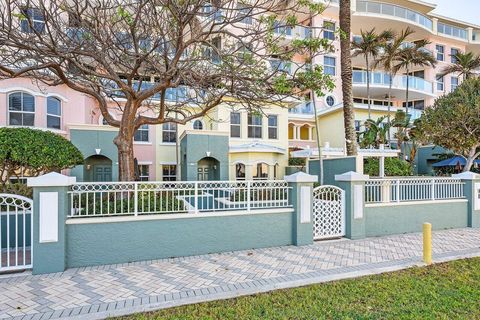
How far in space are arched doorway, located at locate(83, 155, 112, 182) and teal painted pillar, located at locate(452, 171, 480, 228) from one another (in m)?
16.9

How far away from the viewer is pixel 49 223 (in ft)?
19.0

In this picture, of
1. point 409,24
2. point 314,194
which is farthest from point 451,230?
point 409,24

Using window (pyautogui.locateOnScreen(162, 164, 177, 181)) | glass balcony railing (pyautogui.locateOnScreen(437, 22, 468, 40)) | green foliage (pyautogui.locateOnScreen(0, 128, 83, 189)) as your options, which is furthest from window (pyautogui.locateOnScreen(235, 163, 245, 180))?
glass balcony railing (pyautogui.locateOnScreen(437, 22, 468, 40))

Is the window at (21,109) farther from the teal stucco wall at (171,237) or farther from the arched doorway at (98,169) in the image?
the teal stucco wall at (171,237)

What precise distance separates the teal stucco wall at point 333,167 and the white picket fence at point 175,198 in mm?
5251

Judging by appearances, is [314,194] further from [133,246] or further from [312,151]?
[312,151]

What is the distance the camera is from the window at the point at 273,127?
64.9 ft

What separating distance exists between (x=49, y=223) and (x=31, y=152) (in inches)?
111

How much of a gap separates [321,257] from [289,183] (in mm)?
2093

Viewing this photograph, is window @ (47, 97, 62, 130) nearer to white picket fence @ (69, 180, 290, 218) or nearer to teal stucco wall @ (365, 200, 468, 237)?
white picket fence @ (69, 180, 290, 218)

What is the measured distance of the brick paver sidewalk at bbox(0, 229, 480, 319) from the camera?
4543mm

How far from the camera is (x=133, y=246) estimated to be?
657cm

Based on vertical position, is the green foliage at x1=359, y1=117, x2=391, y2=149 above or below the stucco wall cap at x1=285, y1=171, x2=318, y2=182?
above

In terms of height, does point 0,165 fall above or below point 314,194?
above
